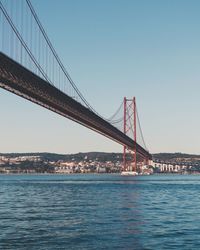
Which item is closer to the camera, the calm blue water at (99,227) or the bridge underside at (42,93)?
the calm blue water at (99,227)

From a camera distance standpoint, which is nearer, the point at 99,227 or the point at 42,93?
the point at 99,227

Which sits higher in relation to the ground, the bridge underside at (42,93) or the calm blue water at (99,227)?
the bridge underside at (42,93)

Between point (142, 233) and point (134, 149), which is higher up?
point (134, 149)

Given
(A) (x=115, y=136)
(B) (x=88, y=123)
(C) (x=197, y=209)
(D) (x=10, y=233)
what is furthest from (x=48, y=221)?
(A) (x=115, y=136)

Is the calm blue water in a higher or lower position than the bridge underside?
lower

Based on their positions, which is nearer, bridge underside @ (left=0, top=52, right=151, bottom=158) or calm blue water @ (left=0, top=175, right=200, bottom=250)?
calm blue water @ (left=0, top=175, right=200, bottom=250)

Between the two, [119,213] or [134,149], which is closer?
[119,213]

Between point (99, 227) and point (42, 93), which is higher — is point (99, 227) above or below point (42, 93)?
below

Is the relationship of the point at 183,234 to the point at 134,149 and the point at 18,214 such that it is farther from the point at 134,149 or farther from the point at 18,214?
the point at 134,149
